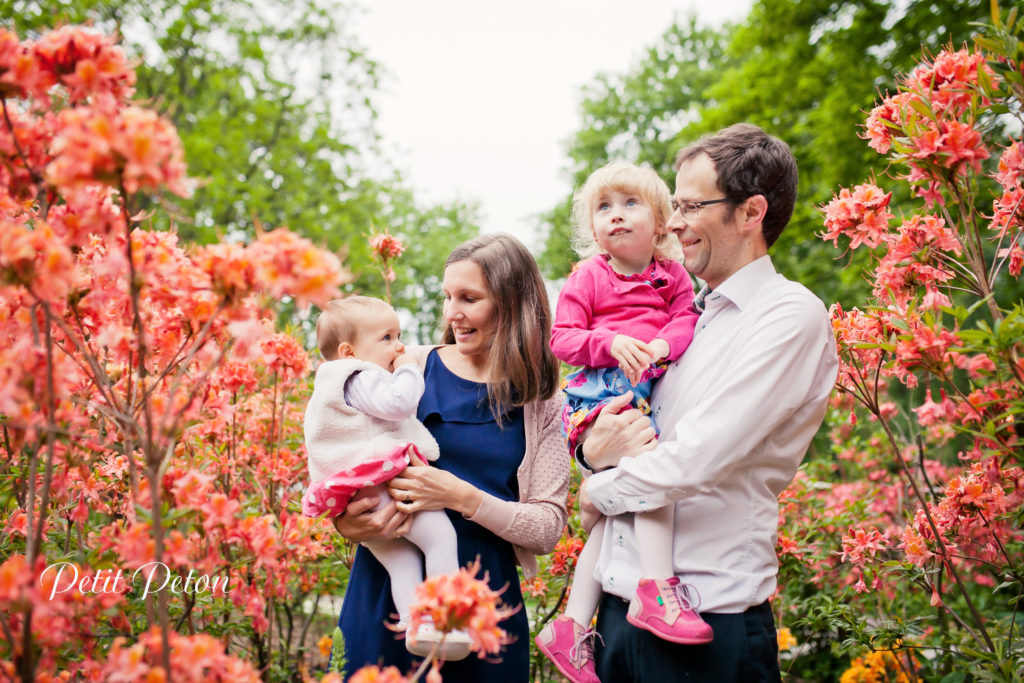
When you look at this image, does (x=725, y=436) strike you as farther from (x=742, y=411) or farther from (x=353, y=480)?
(x=353, y=480)

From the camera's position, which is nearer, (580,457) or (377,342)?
(580,457)

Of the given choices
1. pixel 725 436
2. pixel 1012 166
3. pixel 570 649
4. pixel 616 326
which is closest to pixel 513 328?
pixel 616 326

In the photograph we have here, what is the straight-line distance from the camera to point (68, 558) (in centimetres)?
179

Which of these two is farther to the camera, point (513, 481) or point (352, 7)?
point (352, 7)

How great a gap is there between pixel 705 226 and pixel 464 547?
1356 mm

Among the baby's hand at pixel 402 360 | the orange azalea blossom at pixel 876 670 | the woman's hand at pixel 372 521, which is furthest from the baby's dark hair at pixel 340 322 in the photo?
the orange azalea blossom at pixel 876 670

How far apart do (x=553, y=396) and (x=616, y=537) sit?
2.20 feet

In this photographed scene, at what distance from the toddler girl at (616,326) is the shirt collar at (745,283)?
28 centimetres

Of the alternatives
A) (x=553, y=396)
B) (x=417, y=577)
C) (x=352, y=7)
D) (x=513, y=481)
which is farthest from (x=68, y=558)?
(x=352, y=7)

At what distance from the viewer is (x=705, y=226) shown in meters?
2.23

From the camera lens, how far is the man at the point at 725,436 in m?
1.90

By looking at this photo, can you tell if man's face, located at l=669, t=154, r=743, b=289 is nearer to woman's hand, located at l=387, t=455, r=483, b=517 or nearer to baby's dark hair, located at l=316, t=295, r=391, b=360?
woman's hand, located at l=387, t=455, r=483, b=517

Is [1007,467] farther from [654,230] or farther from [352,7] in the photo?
[352,7]

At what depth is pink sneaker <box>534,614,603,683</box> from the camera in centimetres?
220
